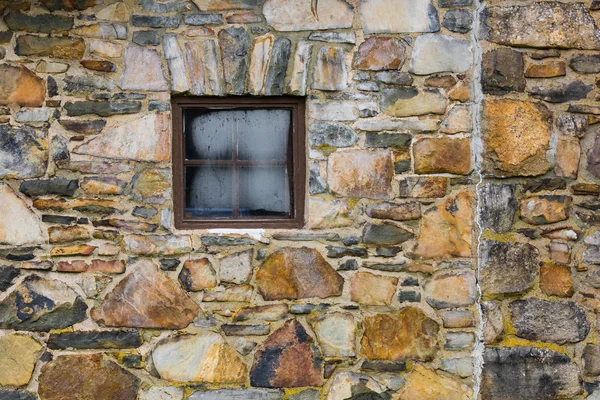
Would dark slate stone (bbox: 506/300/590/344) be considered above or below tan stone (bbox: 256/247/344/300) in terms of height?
below

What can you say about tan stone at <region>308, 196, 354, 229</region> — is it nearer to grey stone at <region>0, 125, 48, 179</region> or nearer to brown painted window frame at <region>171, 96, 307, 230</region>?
brown painted window frame at <region>171, 96, 307, 230</region>

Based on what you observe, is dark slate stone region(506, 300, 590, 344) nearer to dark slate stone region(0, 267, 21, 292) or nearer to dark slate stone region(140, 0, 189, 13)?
dark slate stone region(140, 0, 189, 13)

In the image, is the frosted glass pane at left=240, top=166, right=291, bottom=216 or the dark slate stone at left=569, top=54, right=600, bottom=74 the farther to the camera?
the frosted glass pane at left=240, top=166, right=291, bottom=216

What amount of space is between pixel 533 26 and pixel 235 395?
7.57ft

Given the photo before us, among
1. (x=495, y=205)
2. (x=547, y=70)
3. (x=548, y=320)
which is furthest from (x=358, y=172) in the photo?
(x=548, y=320)

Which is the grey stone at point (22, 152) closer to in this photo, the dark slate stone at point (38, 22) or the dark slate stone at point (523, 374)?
the dark slate stone at point (38, 22)

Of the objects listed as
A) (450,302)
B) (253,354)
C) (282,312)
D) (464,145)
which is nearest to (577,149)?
(464,145)

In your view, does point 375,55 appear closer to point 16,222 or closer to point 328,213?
point 328,213

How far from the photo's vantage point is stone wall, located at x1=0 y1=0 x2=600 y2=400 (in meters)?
3.31

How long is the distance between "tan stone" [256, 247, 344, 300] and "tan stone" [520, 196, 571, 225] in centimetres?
97

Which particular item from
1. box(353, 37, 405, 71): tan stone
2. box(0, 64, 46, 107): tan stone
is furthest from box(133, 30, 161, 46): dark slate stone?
box(353, 37, 405, 71): tan stone

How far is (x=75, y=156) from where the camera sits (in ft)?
10.9

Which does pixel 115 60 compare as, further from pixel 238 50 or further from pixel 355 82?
pixel 355 82

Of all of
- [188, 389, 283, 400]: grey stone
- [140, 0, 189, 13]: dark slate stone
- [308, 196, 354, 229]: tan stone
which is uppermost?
[140, 0, 189, 13]: dark slate stone
